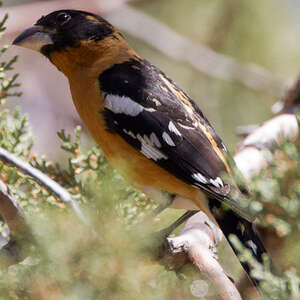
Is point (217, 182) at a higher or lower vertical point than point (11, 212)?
lower

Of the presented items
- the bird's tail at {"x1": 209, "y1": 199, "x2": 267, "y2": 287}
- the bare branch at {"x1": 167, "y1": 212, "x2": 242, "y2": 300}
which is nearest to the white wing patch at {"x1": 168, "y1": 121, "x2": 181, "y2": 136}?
the bird's tail at {"x1": 209, "y1": 199, "x2": 267, "y2": 287}

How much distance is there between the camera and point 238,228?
296cm

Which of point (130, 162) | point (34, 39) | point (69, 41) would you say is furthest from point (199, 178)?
point (34, 39)

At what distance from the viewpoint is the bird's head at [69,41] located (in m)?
3.52

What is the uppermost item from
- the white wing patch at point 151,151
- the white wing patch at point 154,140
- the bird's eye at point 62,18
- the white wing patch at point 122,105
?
the bird's eye at point 62,18

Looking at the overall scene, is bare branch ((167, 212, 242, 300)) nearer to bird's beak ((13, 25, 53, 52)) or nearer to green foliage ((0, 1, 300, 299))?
green foliage ((0, 1, 300, 299))

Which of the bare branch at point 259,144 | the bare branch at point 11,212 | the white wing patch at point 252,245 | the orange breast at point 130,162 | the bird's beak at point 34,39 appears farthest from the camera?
the bare branch at point 259,144

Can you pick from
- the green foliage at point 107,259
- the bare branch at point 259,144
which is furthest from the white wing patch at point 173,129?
the green foliage at point 107,259

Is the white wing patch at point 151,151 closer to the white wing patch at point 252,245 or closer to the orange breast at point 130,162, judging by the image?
the orange breast at point 130,162

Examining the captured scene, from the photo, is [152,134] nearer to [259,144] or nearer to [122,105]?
[122,105]

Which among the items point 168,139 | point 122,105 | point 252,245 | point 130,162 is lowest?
point 252,245

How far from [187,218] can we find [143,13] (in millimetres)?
3433

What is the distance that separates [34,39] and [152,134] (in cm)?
96

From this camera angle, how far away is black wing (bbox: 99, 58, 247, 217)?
10.0 ft
